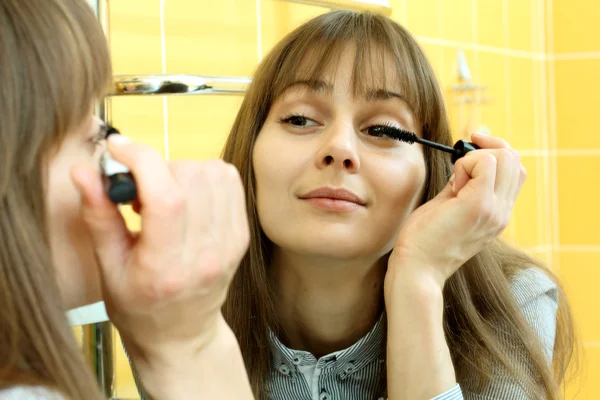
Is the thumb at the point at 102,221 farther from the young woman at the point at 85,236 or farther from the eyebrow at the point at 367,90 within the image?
the eyebrow at the point at 367,90

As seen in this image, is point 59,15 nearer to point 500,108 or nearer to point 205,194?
point 205,194

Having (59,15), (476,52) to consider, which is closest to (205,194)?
(59,15)

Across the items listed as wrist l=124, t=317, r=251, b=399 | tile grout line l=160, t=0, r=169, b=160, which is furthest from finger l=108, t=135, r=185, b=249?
tile grout line l=160, t=0, r=169, b=160

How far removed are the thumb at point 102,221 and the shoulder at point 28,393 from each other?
0.11 m

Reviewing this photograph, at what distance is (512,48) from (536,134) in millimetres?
249

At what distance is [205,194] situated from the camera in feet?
2.08

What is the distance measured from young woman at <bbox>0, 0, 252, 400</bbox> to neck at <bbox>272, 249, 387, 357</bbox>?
387 millimetres

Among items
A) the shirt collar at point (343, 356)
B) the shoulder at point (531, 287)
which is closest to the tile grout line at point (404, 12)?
the shoulder at point (531, 287)

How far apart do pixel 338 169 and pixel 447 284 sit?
0.26 m

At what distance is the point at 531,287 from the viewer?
1.12 metres

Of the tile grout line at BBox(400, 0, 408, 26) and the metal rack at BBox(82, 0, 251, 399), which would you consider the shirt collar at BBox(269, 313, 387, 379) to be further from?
the tile grout line at BBox(400, 0, 408, 26)

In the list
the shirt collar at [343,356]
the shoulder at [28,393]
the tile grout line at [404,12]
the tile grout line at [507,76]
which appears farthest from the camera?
the tile grout line at [507,76]

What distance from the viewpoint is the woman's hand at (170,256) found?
0.60 meters

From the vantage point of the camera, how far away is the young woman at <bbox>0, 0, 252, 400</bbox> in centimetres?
56
